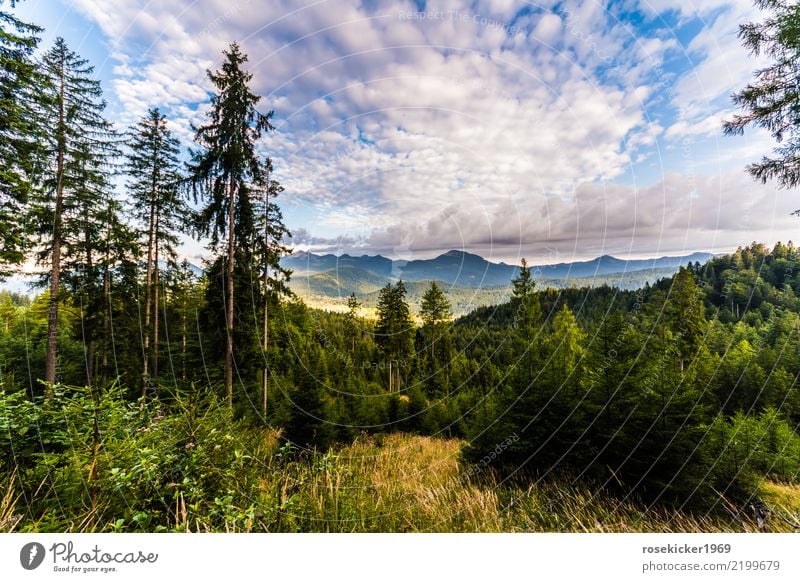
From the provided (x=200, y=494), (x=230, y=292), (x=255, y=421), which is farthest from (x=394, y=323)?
(x=200, y=494)

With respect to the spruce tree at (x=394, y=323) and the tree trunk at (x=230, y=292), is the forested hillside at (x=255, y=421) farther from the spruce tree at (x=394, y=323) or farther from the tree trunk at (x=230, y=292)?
the spruce tree at (x=394, y=323)

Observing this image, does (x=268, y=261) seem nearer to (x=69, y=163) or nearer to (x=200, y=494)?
(x=69, y=163)

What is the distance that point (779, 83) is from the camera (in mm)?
3930

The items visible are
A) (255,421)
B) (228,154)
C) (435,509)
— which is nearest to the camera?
(435,509)

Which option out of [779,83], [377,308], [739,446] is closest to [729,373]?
[739,446]

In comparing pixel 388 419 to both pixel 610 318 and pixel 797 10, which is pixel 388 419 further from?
pixel 797 10
